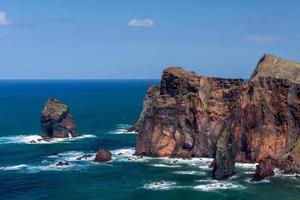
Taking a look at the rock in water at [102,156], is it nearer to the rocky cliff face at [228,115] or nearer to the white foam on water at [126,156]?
the white foam on water at [126,156]

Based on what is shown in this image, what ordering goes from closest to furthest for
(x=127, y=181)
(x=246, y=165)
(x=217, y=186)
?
1. (x=217, y=186)
2. (x=127, y=181)
3. (x=246, y=165)

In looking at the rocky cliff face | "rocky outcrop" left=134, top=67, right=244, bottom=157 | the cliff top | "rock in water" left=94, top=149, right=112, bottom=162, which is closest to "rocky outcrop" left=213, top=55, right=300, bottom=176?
the rocky cliff face

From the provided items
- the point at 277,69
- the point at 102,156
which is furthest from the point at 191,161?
the point at 277,69

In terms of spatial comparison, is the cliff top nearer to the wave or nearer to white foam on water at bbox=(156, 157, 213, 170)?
white foam on water at bbox=(156, 157, 213, 170)

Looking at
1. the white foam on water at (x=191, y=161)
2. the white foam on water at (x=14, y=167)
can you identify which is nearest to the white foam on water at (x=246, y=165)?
the white foam on water at (x=191, y=161)

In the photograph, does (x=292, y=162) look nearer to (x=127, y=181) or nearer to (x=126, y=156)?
(x=127, y=181)

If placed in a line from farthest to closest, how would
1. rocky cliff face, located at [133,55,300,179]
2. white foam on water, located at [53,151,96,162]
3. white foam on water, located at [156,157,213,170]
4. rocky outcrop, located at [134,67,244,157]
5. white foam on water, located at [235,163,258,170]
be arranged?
rocky outcrop, located at [134,67,244,157] → white foam on water, located at [53,151,96,162] → white foam on water, located at [156,157,213,170] → rocky cliff face, located at [133,55,300,179] → white foam on water, located at [235,163,258,170]
